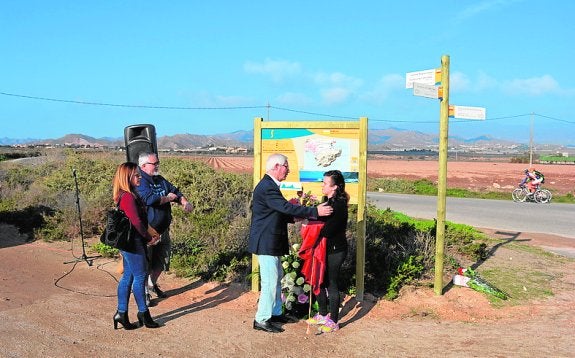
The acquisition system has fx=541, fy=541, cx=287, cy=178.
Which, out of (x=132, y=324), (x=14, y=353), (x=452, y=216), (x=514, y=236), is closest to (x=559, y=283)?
(x=514, y=236)

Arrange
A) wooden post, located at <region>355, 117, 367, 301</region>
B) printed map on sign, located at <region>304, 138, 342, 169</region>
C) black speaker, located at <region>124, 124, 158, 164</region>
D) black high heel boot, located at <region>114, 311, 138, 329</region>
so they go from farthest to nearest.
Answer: black speaker, located at <region>124, 124, 158, 164</region> < printed map on sign, located at <region>304, 138, 342, 169</region> < wooden post, located at <region>355, 117, 367, 301</region> < black high heel boot, located at <region>114, 311, 138, 329</region>

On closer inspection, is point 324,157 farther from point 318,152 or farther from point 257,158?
point 257,158

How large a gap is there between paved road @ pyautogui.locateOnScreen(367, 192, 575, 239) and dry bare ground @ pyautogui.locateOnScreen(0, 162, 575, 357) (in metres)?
6.12

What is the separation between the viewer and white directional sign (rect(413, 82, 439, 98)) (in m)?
6.69

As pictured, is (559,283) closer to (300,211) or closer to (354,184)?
(354,184)

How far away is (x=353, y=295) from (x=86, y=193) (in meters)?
8.50

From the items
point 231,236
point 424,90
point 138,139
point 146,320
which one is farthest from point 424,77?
point 138,139

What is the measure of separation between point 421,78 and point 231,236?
12.4ft

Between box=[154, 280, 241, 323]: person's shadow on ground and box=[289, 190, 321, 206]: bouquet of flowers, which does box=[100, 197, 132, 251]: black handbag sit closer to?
box=[154, 280, 241, 323]: person's shadow on ground

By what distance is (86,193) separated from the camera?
1310 cm

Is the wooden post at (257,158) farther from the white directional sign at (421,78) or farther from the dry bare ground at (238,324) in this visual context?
the white directional sign at (421,78)

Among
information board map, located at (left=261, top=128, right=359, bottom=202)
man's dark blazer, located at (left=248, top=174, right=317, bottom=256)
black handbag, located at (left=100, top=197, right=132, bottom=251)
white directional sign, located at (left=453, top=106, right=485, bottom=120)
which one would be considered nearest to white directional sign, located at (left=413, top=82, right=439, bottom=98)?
white directional sign, located at (left=453, top=106, right=485, bottom=120)

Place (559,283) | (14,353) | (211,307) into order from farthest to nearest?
(559,283) → (211,307) → (14,353)

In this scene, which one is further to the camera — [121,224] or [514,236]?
[514,236]
